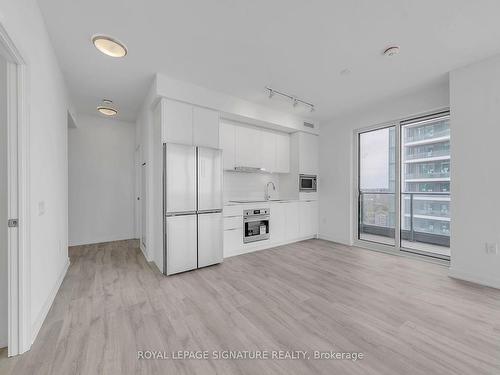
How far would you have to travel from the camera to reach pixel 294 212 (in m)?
4.76

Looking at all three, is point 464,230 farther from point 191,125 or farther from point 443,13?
point 191,125

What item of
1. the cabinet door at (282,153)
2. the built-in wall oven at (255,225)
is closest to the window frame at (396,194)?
the cabinet door at (282,153)

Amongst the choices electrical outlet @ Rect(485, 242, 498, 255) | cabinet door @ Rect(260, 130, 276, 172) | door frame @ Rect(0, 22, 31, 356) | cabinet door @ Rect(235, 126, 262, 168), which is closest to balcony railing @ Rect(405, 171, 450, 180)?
electrical outlet @ Rect(485, 242, 498, 255)

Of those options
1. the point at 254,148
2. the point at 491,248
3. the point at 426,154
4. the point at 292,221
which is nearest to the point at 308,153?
the point at 254,148

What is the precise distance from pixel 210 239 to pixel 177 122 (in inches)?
71.5

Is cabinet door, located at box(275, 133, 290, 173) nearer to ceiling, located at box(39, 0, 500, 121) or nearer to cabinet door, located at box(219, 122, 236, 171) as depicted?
cabinet door, located at box(219, 122, 236, 171)

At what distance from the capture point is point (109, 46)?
7.72ft

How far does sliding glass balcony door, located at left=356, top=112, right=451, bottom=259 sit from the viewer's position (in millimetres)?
3822

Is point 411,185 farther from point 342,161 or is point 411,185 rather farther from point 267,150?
point 267,150

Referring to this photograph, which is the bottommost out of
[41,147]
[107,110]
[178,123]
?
[41,147]

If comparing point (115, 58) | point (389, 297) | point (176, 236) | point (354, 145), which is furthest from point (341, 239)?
point (115, 58)

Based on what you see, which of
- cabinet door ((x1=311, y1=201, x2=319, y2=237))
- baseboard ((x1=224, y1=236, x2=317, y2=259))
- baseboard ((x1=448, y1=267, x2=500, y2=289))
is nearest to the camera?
baseboard ((x1=448, y1=267, x2=500, y2=289))

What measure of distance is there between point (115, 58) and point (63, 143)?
1.45 metres

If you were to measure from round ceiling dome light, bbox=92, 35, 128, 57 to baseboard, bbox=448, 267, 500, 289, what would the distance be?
4.95m
